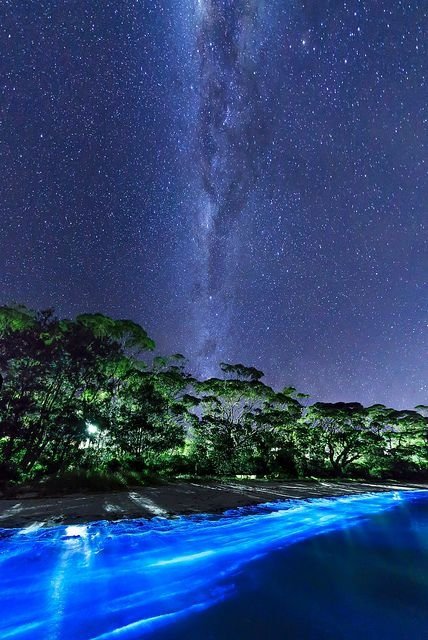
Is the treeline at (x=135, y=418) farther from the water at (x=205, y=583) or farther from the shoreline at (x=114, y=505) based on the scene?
the water at (x=205, y=583)

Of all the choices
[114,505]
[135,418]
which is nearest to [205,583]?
[114,505]

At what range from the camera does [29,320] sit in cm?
1552

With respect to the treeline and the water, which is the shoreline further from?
the treeline

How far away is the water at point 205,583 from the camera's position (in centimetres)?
401

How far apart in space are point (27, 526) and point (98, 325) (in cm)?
1185

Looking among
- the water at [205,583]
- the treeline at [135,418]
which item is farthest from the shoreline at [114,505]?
the treeline at [135,418]

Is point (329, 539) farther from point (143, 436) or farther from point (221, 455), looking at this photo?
point (221, 455)

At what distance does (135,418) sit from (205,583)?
13817 millimetres

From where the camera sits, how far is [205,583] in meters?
5.64

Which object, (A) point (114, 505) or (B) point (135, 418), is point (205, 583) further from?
(B) point (135, 418)

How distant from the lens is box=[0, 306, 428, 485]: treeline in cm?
1488

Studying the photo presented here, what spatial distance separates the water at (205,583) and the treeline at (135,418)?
7.83m

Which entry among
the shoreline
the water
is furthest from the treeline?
the water

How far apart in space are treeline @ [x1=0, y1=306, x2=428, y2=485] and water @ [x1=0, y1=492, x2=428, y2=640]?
25.7 ft
